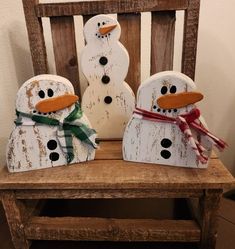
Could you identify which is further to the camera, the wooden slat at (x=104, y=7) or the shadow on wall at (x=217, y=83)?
the shadow on wall at (x=217, y=83)

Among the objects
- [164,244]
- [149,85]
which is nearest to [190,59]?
[149,85]

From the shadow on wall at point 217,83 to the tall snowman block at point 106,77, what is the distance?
0.97 ft

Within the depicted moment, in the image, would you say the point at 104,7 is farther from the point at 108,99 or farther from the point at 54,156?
the point at 54,156

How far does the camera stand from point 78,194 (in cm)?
50

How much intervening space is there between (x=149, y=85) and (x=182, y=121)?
0.29 ft

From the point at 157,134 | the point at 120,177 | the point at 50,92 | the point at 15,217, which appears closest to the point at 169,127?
the point at 157,134

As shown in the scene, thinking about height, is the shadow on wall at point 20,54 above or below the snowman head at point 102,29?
below

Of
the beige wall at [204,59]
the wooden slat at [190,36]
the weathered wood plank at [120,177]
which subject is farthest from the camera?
the beige wall at [204,59]

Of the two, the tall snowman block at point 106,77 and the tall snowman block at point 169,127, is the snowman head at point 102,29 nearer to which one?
the tall snowman block at point 106,77

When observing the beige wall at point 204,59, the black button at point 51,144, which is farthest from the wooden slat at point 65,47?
the black button at point 51,144

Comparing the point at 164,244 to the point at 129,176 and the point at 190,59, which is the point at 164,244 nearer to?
the point at 129,176

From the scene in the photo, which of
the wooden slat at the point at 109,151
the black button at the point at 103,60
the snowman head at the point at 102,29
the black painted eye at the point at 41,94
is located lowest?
the wooden slat at the point at 109,151

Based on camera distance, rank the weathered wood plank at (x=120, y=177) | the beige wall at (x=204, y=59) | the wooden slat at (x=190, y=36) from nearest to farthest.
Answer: the weathered wood plank at (x=120, y=177) < the wooden slat at (x=190, y=36) < the beige wall at (x=204, y=59)

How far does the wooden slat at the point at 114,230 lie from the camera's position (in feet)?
1.68
